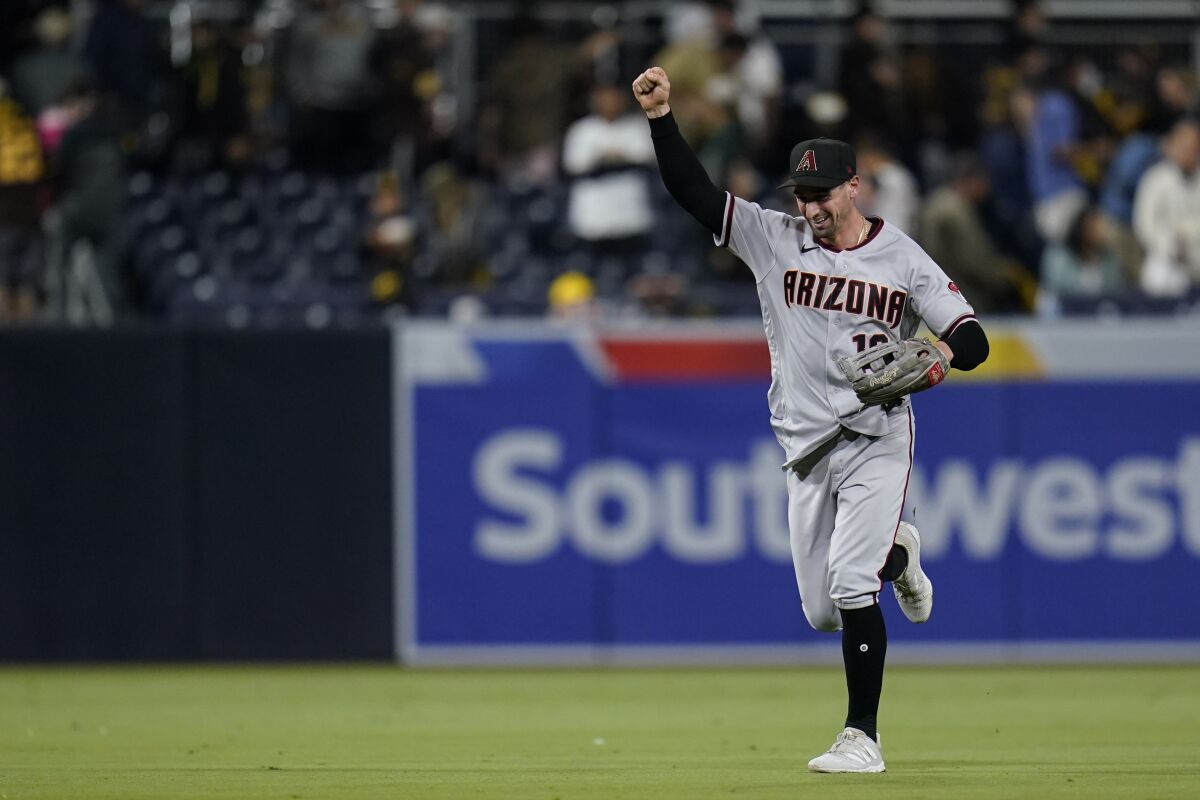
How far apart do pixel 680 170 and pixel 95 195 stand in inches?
337

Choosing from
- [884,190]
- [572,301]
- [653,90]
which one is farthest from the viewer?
[884,190]

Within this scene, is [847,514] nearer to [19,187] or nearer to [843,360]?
[843,360]

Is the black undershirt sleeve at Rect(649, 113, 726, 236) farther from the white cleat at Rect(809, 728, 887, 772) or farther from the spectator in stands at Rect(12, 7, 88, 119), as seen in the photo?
the spectator in stands at Rect(12, 7, 88, 119)

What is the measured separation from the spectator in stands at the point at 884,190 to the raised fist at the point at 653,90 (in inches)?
302

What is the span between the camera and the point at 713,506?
41.2ft

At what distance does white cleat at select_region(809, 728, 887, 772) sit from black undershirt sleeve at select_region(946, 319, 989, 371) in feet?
4.52

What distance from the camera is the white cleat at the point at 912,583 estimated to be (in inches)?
295

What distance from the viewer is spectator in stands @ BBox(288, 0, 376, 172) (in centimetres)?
1662

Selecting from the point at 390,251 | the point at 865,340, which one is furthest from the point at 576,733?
the point at 390,251

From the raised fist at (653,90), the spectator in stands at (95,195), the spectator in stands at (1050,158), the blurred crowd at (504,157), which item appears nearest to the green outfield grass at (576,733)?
the raised fist at (653,90)

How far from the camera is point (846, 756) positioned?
7.01 m

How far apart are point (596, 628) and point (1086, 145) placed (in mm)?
6925

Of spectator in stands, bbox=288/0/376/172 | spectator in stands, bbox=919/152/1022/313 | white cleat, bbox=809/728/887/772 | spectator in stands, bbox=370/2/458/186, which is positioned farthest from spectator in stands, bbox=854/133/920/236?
white cleat, bbox=809/728/887/772

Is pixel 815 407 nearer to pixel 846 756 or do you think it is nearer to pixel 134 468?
pixel 846 756
